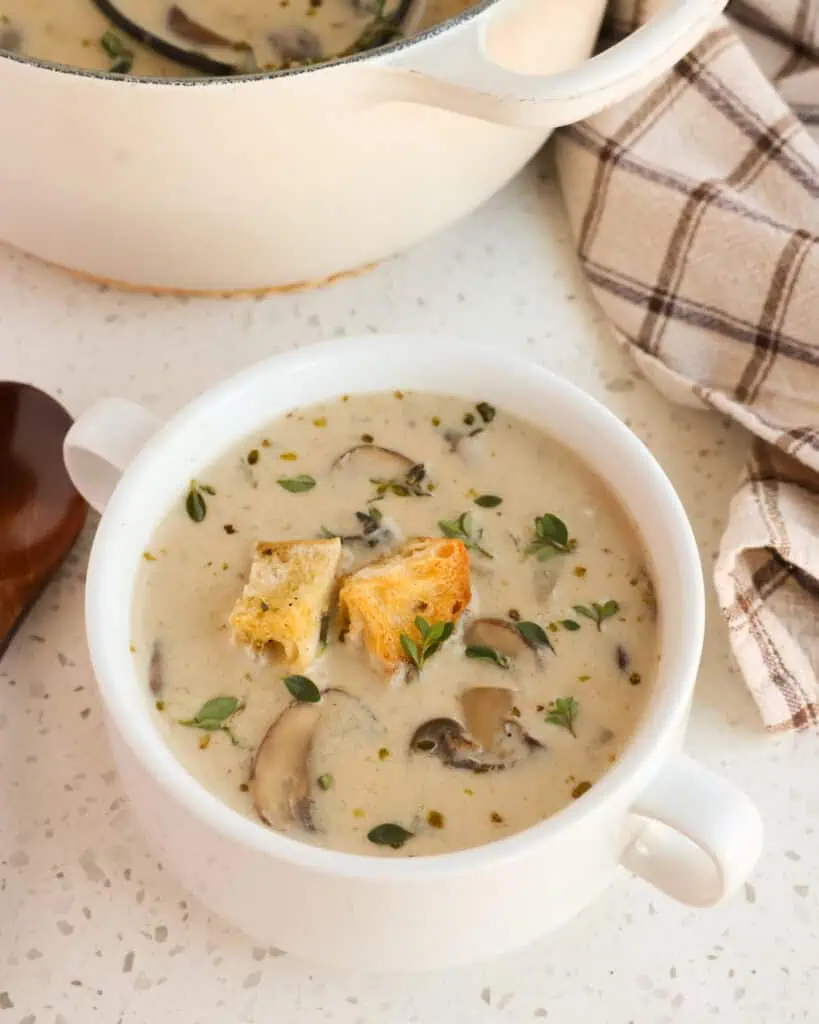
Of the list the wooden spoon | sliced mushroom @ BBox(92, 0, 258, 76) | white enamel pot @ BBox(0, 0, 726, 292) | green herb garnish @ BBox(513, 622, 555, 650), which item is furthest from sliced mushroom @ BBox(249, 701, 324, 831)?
sliced mushroom @ BBox(92, 0, 258, 76)

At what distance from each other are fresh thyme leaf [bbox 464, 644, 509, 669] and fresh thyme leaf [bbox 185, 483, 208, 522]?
0.60 ft

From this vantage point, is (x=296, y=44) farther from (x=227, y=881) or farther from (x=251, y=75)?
(x=227, y=881)

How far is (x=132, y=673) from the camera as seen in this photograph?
2.32 ft

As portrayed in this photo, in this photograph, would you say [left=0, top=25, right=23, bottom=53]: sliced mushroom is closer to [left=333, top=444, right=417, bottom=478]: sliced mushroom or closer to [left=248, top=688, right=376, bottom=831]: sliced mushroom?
[left=333, top=444, right=417, bottom=478]: sliced mushroom

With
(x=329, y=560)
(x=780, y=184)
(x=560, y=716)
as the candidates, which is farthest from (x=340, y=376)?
(x=780, y=184)

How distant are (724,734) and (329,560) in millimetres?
305

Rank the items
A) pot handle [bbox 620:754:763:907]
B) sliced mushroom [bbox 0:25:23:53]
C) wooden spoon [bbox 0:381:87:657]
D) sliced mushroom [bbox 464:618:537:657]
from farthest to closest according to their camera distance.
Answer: sliced mushroom [bbox 0:25:23:53] → wooden spoon [bbox 0:381:87:657] → sliced mushroom [bbox 464:618:537:657] → pot handle [bbox 620:754:763:907]

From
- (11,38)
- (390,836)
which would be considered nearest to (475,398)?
(390,836)

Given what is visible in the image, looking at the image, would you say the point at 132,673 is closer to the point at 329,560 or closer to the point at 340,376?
the point at 329,560

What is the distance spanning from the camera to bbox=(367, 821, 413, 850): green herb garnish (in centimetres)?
67

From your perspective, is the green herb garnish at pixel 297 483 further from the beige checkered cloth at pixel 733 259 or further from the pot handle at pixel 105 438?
the beige checkered cloth at pixel 733 259

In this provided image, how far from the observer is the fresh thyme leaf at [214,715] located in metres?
0.71

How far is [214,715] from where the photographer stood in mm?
714

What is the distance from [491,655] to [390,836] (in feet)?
0.37
